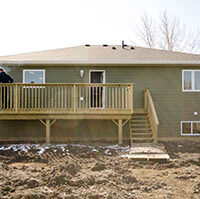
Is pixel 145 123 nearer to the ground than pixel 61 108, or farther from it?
nearer to the ground

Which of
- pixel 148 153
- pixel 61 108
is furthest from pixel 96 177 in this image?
pixel 61 108

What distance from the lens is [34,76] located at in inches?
416

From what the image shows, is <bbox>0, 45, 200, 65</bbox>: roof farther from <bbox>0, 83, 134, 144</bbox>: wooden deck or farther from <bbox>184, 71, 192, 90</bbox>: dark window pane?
<bbox>0, 83, 134, 144</bbox>: wooden deck

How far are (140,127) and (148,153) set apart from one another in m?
2.90

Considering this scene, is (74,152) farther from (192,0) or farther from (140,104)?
(192,0)

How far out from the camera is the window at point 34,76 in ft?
34.5

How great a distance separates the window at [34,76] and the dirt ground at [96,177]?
357 centimetres

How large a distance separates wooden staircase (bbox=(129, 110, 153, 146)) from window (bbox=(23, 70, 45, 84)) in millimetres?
4190

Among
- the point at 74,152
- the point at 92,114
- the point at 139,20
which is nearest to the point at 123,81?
the point at 92,114

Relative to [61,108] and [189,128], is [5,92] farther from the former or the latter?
[189,128]

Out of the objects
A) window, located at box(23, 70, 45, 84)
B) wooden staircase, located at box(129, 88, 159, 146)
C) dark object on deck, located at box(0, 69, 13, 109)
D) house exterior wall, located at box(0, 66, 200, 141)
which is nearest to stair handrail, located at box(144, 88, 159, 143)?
wooden staircase, located at box(129, 88, 159, 146)

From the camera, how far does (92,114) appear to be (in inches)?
370

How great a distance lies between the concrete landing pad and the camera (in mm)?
6960

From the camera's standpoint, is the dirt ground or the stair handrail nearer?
the dirt ground
